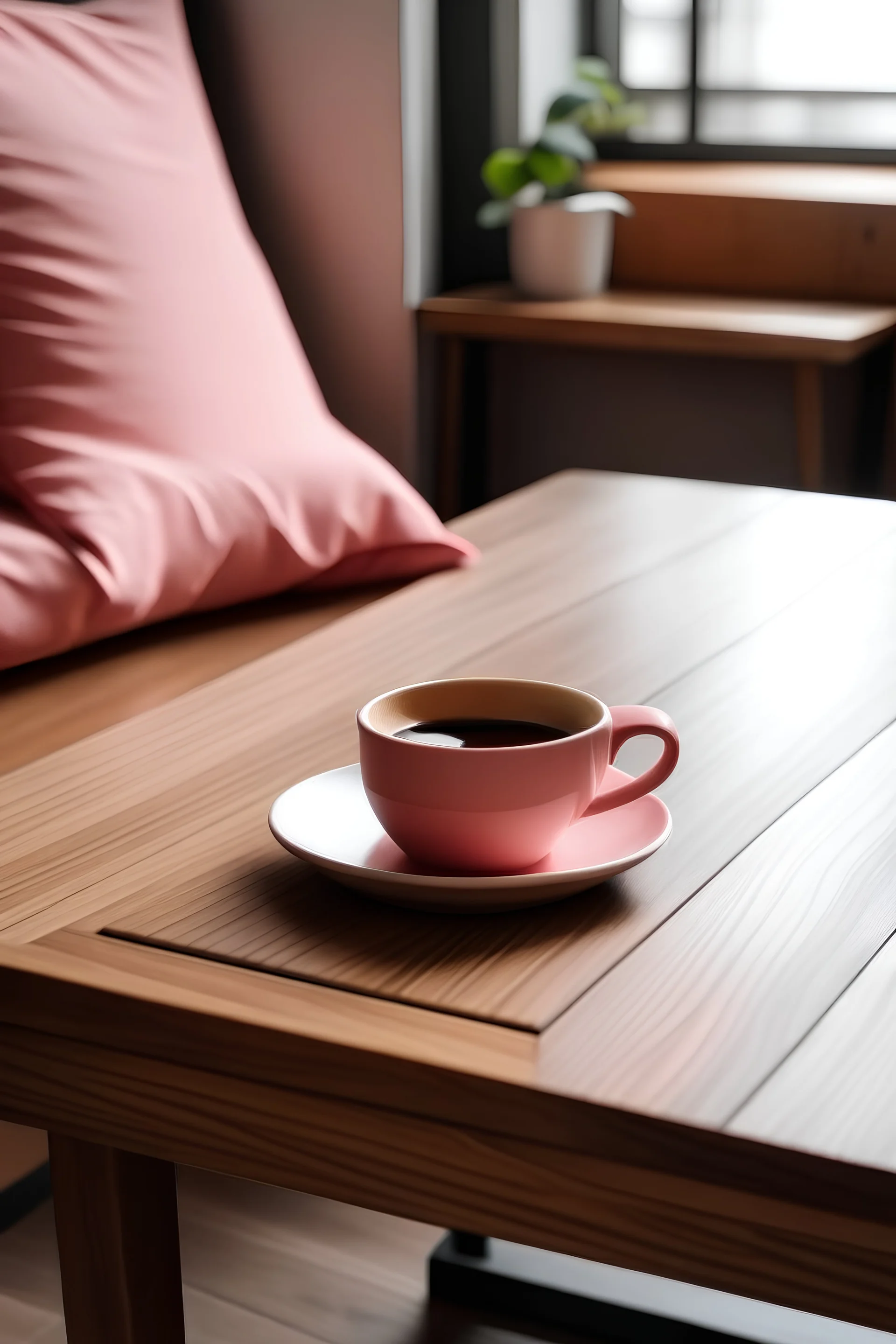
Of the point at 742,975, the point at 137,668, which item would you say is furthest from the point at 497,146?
the point at 742,975

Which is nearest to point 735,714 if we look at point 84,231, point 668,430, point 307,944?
point 307,944

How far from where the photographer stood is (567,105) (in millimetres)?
1987

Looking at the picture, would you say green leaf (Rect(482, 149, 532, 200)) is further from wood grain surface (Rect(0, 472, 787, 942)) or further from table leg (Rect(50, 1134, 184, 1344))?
table leg (Rect(50, 1134, 184, 1344))

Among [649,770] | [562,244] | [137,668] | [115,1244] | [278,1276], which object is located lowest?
[278,1276]

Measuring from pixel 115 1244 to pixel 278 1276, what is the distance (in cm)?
63

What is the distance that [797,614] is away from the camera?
104 cm

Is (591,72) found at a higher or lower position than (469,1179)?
higher

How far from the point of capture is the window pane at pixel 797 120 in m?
2.16

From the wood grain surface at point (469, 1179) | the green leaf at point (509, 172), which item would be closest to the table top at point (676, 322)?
the green leaf at point (509, 172)

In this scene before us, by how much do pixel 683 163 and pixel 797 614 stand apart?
56.0 inches

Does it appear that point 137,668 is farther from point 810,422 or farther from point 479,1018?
point 810,422

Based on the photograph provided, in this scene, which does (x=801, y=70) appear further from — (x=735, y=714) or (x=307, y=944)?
(x=307, y=944)

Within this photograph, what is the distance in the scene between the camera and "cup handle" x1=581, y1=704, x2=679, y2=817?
0.64 m

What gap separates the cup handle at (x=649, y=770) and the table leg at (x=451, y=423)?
146 cm
